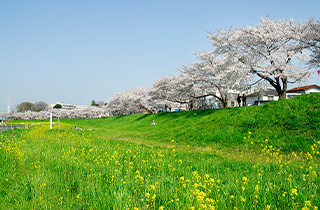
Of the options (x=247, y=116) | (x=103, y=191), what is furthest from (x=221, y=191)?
(x=247, y=116)

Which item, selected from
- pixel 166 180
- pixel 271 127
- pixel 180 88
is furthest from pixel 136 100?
pixel 166 180

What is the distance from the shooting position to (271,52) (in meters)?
22.5

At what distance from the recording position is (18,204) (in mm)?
3975

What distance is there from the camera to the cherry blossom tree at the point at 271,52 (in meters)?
20.7

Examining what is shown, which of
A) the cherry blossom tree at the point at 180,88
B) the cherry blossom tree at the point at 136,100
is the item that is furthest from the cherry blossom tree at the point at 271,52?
the cherry blossom tree at the point at 136,100

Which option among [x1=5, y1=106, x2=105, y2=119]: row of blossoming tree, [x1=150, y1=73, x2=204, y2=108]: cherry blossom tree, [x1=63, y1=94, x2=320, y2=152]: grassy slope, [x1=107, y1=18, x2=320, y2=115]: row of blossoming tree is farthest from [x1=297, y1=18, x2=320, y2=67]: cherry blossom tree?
[x1=5, y1=106, x2=105, y2=119]: row of blossoming tree

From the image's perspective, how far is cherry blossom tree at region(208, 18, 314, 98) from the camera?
20734 millimetres

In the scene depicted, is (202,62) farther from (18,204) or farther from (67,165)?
(18,204)

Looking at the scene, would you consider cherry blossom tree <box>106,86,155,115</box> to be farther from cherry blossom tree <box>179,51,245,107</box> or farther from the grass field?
the grass field

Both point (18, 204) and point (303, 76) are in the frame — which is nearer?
point (18, 204)

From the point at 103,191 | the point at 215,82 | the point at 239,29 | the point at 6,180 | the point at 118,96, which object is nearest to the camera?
the point at 103,191

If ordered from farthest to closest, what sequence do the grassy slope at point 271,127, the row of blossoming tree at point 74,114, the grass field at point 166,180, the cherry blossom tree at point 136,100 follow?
1. the row of blossoming tree at point 74,114
2. the cherry blossom tree at point 136,100
3. the grassy slope at point 271,127
4. the grass field at point 166,180

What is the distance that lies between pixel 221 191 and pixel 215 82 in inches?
1063

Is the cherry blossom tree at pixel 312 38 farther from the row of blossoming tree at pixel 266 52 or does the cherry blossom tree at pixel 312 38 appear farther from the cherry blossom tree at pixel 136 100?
the cherry blossom tree at pixel 136 100
